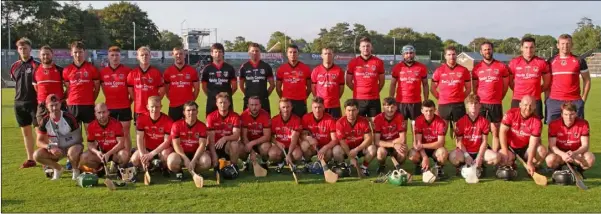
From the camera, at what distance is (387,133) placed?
6.75 m

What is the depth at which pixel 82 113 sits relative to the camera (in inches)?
277

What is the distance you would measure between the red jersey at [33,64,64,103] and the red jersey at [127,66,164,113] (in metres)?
0.96

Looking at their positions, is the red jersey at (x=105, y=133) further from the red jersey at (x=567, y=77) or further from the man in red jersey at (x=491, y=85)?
the red jersey at (x=567, y=77)

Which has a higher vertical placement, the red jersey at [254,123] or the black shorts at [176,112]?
the black shorts at [176,112]

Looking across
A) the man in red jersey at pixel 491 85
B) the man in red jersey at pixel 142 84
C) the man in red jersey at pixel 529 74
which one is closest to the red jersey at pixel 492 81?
the man in red jersey at pixel 491 85

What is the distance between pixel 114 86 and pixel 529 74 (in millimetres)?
5799

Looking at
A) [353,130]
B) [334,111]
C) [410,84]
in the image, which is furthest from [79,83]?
[410,84]

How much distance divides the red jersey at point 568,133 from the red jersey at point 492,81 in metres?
1.02

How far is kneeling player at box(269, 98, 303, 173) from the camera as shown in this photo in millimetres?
6711

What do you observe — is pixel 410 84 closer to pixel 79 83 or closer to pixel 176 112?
pixel 176 112

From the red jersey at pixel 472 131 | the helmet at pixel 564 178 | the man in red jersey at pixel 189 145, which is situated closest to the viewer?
the helmet at pixel 564 178

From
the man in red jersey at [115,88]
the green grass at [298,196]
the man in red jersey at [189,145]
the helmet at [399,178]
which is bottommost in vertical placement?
the green grass at [298,196]

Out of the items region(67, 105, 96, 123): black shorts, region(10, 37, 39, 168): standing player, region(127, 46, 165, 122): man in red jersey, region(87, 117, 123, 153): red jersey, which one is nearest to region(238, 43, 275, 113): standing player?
region(127, 46, 165, 122): man in red jersey

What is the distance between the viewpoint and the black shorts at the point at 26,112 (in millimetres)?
7215
